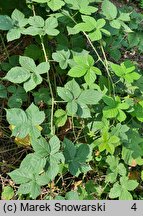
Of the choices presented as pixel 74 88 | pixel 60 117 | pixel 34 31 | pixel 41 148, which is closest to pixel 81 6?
pixel 34 31

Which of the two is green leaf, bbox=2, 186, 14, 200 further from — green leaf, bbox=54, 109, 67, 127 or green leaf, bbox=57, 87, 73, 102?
green leaf, bbox=57, 87, 73, 102

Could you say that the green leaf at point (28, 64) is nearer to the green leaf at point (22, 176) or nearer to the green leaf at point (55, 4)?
the green leaf at point (55, 4)

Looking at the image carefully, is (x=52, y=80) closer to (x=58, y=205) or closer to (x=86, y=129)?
(x=86, y=129)

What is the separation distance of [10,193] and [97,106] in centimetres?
51

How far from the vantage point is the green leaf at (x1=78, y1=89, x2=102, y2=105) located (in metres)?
1.57

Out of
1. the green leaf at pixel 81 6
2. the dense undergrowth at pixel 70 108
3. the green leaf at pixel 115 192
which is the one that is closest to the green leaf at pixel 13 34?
the dense undergrowth at pixel 70 108

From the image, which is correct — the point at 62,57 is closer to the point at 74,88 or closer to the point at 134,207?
the point at 74,88

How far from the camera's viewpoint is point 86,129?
180cm

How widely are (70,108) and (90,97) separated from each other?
0.10m

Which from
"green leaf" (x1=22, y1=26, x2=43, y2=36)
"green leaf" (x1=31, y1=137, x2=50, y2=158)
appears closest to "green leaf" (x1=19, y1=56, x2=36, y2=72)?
"green leaf" (x1=22, y1=26, x2=43, y2=36)

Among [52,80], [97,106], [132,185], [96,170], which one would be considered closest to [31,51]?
[52,80]

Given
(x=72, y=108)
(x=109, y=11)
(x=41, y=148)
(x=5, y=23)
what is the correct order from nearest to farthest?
1. (x=41, y=148)
2. (x=72, y=108)
3. (x=5, y=23)
4. (x=109, y=11)

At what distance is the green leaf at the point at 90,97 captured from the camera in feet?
5.15

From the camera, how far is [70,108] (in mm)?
1536
